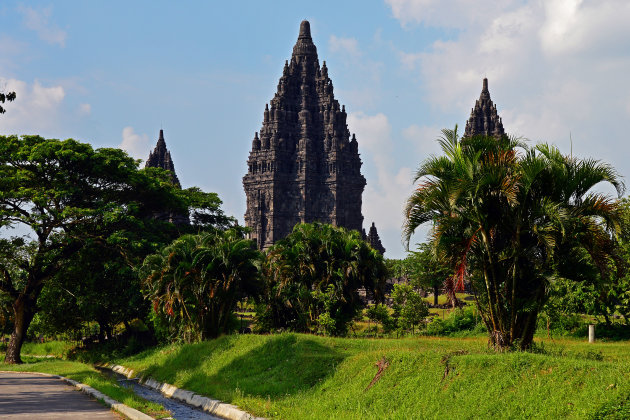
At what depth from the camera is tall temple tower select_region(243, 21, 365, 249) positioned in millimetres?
120688

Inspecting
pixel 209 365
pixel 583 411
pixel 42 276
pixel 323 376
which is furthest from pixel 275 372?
pixel 42 276

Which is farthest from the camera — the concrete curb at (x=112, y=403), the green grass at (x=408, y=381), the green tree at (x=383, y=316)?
the green tree at (x=383, y=316)

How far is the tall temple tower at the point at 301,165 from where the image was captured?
396 feet

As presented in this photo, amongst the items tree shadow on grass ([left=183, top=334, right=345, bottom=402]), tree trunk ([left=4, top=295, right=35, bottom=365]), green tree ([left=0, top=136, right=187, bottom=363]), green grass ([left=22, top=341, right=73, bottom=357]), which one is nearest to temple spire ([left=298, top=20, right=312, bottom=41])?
green grass ([left=22, top=341, right=73, bottom=357])

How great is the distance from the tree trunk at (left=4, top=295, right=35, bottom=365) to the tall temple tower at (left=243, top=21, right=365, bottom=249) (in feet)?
262

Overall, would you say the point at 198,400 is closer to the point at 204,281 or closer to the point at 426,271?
the point at 204,281

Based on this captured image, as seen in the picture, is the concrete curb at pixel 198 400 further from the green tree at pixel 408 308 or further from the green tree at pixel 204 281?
the green tree at pixel 408 308

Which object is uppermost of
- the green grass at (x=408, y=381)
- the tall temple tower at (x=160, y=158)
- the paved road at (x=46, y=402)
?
the tall temple tower at (x=160, y=158)

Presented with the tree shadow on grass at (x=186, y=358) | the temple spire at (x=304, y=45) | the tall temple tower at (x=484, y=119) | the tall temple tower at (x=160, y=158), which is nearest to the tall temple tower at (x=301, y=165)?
the temple spire at (x=304, y=45)

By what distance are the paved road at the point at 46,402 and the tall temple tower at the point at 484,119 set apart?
106627 mm

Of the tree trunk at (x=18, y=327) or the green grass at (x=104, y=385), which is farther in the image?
the tree trunk at (x=18, y=327)

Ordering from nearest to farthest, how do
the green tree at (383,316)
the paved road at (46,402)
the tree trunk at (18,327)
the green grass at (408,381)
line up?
the green grass at (408,381), the paved road at (46,402), the tree trunk at (18,327), the green tree at (383,316)

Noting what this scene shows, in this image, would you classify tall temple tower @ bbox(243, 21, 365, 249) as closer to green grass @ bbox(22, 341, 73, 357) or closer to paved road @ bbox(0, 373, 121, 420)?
green grass @ bbox(22, 341, 73, 357)

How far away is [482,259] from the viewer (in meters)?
18.1
